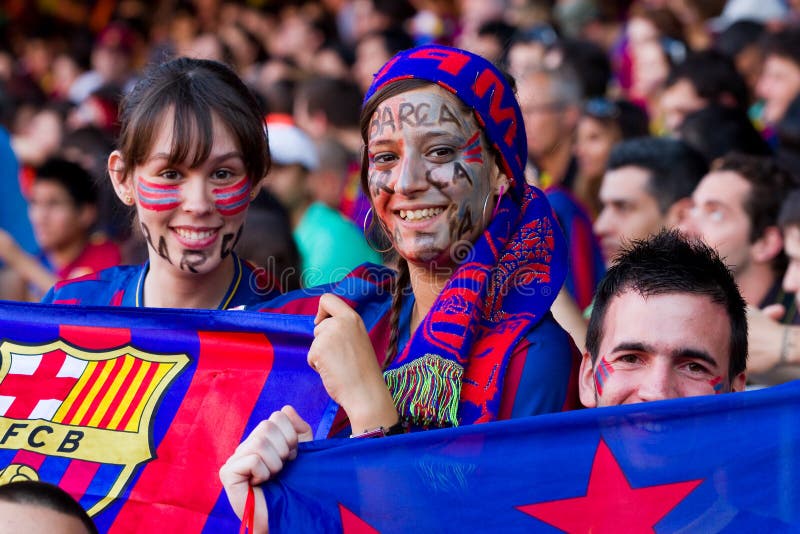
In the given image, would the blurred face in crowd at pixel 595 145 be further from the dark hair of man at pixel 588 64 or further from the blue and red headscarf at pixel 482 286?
the blue and red headscarf at pixel 482 286

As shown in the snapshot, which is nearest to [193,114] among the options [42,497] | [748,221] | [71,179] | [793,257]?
[42,497]

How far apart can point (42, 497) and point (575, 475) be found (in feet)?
3.47

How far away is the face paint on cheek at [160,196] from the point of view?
326 cm

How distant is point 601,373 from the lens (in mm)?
2623

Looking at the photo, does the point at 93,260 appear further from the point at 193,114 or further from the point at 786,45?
the point at 786,45

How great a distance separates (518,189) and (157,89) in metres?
1.11


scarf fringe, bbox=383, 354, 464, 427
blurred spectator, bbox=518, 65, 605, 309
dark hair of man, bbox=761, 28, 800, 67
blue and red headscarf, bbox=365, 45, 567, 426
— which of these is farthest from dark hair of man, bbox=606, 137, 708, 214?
scarf fringe, bbox=383, 354, 464, 427

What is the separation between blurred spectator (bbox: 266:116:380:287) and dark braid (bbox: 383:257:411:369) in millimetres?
2290

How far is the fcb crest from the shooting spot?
Result: 9.36 feet

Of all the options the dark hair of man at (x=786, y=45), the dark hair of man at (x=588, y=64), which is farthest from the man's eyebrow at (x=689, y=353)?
the dark hair of man at (x=588, y=64)

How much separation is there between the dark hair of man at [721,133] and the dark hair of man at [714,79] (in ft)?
1.62

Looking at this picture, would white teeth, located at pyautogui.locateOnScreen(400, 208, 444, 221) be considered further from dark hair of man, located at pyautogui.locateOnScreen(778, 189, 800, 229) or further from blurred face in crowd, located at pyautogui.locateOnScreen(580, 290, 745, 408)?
dark hair of man, located at pyautogui.locateOnScreen(778, 189, 800, 229)

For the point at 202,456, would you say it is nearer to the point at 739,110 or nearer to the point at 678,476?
the point at 678,476

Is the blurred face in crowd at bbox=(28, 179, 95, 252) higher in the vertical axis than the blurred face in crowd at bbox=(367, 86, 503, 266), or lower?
higher
